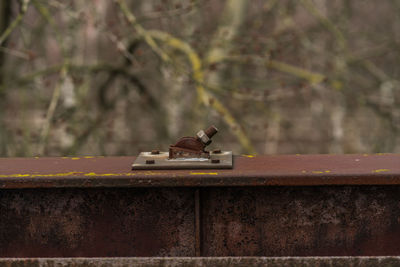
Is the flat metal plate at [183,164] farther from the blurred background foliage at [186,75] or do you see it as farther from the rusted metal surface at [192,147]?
the blurred background foliage at [186,75]

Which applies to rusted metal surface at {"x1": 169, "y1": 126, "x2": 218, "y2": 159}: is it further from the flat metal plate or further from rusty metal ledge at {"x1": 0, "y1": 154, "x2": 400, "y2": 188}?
rusty metal ledge at {"x1": 0, "y1": 154, "x2": 400, "y2": 188}

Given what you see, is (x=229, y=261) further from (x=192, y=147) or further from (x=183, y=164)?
(x=192, y=147)

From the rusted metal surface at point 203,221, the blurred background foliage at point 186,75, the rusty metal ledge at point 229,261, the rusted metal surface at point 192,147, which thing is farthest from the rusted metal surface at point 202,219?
the blurred background foliage at point 186,75

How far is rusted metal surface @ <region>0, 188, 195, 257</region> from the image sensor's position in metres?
3.75

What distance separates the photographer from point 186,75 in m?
8.37

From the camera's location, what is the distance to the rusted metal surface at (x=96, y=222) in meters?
3.75

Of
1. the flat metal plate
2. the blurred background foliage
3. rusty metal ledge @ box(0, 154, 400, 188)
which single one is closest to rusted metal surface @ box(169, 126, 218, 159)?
the flat metal plate

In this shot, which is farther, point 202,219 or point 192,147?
point 192,147

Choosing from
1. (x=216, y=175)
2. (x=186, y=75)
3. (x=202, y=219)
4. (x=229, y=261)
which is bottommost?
(x=229, y=261)

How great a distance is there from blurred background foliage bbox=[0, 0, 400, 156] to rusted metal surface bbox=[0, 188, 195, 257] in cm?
436

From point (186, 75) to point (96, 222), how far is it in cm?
479

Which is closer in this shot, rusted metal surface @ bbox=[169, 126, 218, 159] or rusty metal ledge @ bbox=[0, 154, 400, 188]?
rusty metal ledge @ bbox=[0, 154, 400, 188]

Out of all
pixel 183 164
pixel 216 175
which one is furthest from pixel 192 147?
pixel 216 175

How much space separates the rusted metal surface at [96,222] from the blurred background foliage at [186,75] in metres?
4.36
